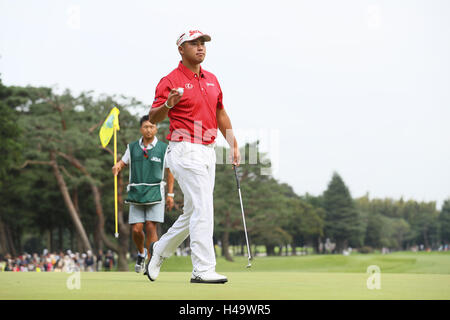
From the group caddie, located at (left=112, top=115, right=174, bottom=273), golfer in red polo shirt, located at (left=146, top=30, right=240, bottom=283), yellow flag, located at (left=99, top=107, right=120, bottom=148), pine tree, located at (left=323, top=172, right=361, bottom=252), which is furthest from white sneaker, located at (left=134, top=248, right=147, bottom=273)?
pine tree, located at (left=323, top=172, right=361, bottom=252)

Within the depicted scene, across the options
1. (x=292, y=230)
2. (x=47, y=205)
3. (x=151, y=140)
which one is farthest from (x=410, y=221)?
(x=151, y=140)

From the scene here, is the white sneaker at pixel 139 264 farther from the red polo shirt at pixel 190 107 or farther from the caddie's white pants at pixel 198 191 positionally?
the red polo shirt at pixel 190 107

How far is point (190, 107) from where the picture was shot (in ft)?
20.4

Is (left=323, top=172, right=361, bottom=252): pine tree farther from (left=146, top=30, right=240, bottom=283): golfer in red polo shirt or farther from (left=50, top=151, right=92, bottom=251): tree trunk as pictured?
(left=146, top=30, right=240, bottom=283): golfer in red polo shirt

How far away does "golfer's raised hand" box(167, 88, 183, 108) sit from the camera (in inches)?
225

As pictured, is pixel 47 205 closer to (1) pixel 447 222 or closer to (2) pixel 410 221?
(1) pixel 447 222

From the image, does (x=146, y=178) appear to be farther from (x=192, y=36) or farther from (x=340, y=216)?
(x=340, y=216)

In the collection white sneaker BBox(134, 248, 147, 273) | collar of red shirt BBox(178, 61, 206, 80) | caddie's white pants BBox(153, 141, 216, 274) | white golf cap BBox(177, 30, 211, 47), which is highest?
white golf cap BBox(177, 30, 211, 47)

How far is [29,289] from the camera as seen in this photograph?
522 centimetres

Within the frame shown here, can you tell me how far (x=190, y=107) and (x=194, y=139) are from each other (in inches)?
13.2

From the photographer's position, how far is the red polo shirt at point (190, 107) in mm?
6195

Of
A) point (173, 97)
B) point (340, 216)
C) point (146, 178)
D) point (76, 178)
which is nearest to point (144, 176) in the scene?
point (146, 178)
